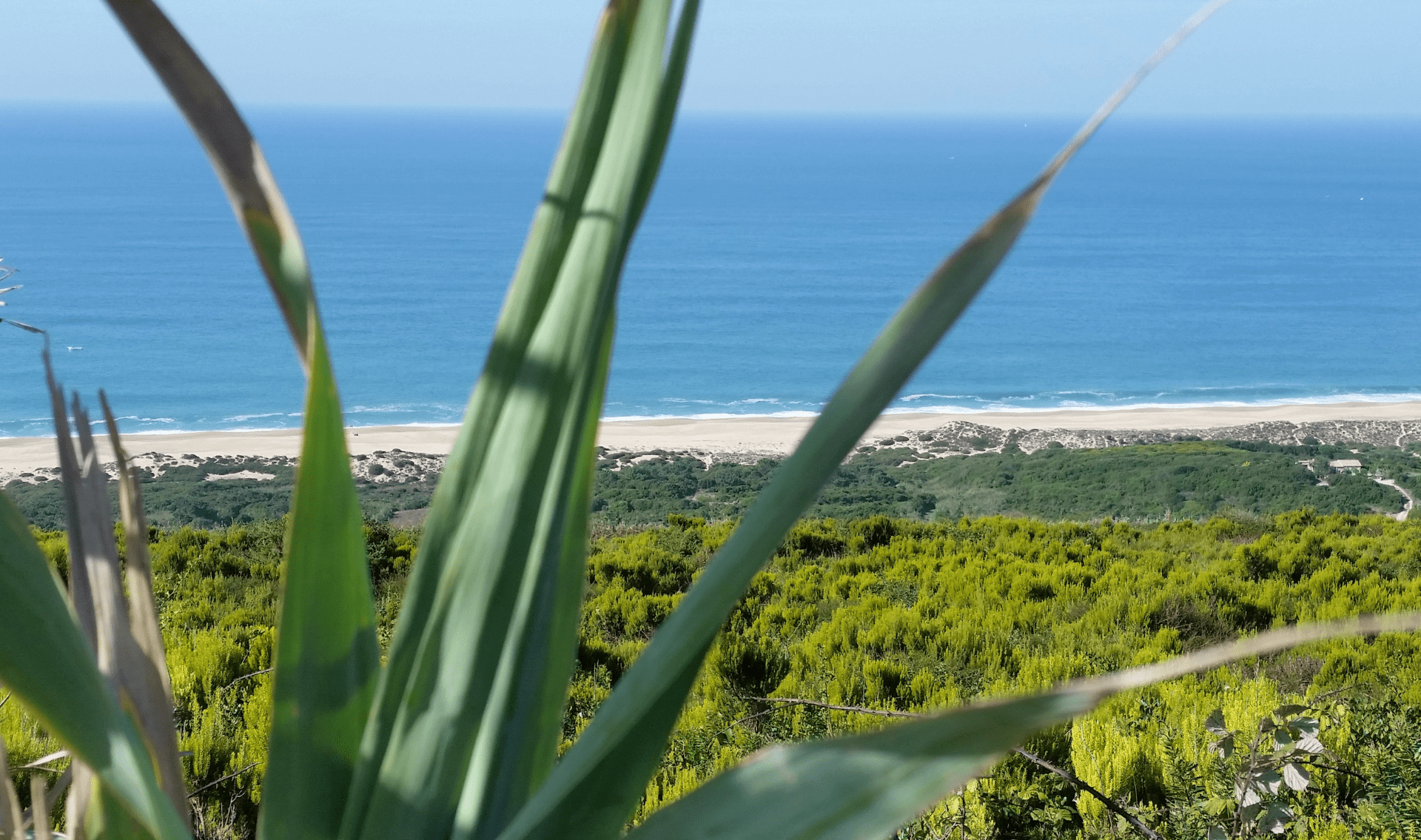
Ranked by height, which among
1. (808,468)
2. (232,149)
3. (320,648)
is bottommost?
(320,648)

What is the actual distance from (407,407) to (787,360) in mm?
15839

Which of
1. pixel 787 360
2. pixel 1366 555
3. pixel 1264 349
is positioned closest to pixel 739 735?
pixel 1366 555

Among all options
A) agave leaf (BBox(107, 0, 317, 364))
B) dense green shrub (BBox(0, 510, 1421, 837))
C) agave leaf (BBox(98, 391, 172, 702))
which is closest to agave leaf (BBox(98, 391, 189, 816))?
agave leaf (BBox(98, 391, 172, 702))

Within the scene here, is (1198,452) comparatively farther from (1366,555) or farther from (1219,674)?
(1219,674)

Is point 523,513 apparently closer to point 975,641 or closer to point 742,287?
point 975,641

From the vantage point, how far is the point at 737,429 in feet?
97.0

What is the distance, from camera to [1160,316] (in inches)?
1908

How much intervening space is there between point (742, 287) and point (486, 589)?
53750 millimetres

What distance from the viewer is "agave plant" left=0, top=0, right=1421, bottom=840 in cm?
41

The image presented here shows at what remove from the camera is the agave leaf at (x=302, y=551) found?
18.8 inches

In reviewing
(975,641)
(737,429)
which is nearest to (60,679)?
(975,641)

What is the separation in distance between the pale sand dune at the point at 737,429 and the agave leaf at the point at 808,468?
78.5 ft

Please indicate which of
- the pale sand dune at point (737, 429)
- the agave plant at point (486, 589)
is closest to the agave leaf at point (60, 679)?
the agave plant at point (486, 589)

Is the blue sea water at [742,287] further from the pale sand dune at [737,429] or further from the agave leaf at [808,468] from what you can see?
the agave leaf at [808,468]
